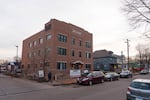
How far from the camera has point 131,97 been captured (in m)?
10.4

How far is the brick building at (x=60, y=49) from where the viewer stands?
39219 mm

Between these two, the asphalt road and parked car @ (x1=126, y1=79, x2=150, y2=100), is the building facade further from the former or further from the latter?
parked car @ (x1=126, y1=79, x2=150, y2=100)

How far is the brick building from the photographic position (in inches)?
1544

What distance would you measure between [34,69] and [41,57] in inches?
210

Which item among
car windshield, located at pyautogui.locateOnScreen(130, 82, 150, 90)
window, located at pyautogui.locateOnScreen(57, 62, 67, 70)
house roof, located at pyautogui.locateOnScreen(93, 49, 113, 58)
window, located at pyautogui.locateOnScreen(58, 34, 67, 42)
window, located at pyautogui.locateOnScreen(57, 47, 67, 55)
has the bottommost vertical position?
car windshield, located at pyautogui.locateOnScreen(130, 82, 150, 90)

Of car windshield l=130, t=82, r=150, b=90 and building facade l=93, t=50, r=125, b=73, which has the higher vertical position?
building facade l=93, t=50, r=125, b=73

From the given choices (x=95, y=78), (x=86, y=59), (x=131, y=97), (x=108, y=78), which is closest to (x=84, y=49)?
(x=86, y=59)

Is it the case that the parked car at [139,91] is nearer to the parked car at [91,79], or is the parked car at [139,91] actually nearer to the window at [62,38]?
the parked car at [91,79]

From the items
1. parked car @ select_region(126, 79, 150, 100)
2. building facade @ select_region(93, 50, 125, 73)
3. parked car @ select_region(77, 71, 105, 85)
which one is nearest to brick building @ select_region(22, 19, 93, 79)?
parked car @ select_region(77, 71, 105, 85)

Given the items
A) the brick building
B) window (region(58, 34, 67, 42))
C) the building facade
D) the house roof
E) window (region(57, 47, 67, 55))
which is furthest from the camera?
the house roof

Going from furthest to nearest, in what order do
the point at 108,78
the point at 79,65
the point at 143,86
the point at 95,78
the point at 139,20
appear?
the point at 79,65 → the point at 108,78 → the point at 95,78 → the point at 139,20 → the point at 143,86

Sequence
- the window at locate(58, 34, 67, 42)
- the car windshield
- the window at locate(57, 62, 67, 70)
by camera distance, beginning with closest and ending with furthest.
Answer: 1. the car windshield
2. the window at locate(57, 62, 67, 70)
3. the window at locate(58, 34, 67, 42)

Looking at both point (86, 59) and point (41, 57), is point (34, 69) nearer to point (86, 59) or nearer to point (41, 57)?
point (41, 57)

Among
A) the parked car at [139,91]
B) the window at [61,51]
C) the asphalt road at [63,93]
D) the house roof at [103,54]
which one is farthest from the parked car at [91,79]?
the house roof at [103,54]
